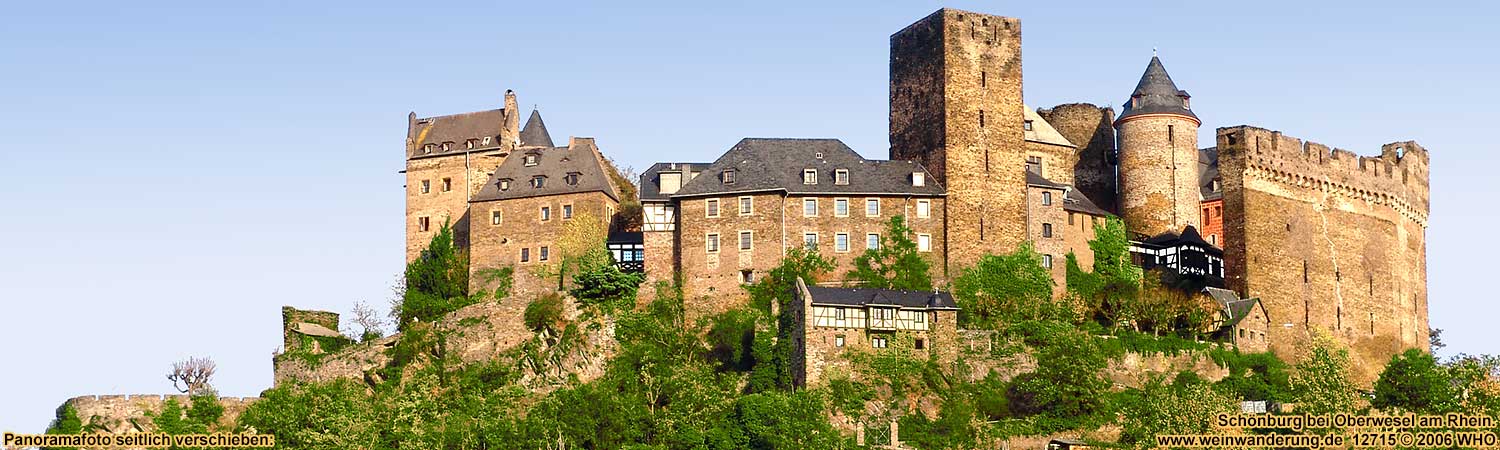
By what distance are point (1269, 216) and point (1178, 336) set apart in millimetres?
8191

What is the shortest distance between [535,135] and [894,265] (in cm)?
2042

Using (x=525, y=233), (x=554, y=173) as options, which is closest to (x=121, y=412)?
(x=525, y=233)

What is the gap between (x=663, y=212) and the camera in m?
94.9

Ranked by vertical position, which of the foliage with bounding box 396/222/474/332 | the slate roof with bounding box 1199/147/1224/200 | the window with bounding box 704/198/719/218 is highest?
the slate roof with bounding box 1199/147/1224/200

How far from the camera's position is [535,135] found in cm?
10444

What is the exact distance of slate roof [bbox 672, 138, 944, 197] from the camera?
305 feet

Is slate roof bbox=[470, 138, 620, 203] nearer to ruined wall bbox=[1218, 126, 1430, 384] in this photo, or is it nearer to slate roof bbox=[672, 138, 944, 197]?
slate roof bbox=[672, 138, 944, 197]

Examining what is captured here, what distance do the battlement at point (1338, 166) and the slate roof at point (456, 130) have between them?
3080 centimetres

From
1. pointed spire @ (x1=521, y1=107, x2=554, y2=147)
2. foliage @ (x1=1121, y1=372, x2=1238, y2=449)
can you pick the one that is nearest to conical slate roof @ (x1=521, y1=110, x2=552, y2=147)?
pointed spire @ (x1=521, y1=107, x2=554, y2=147)

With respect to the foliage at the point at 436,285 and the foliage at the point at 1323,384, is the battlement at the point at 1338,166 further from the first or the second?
the foliage at the point at 436,285

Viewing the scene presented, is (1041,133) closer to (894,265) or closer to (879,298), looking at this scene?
(894,265)

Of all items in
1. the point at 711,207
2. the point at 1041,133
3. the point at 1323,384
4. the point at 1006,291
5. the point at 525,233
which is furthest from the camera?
the point at 1041,133

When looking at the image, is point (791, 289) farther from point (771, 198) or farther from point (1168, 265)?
point (1168, 265)

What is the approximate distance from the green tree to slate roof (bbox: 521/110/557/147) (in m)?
37.2
